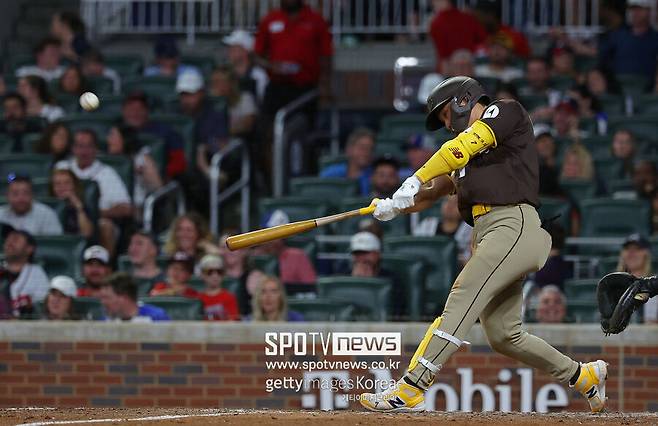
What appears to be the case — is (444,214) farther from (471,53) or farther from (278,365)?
(471,53)

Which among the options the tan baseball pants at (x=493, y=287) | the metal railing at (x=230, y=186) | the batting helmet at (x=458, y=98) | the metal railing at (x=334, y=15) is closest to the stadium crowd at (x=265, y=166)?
the metal railing at (x=230, y=186)

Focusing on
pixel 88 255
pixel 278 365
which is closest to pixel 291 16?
pixel 88 255

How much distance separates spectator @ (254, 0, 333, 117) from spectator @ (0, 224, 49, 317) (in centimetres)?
369

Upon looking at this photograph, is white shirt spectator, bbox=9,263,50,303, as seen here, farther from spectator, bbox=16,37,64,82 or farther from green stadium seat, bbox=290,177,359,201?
spectator, bbox=16,37,64,82

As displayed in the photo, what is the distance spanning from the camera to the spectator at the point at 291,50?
48.3 feet

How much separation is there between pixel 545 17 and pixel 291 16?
3.03 meters

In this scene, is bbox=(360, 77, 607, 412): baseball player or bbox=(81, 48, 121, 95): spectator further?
bbox=(81, 48, 121, 95): spectator

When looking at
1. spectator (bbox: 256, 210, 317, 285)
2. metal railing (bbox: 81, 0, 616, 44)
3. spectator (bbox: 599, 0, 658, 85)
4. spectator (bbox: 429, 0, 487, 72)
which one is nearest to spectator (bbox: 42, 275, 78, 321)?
spectator (bbox: 256, 210, 317, 285)

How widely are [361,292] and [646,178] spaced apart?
Answer: 2.72 meters

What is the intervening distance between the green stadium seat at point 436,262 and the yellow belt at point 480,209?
337 cm

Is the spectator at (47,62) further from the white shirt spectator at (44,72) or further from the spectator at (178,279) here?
the spectator at (178,279)

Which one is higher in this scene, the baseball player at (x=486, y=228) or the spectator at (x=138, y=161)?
the spectator at (x=138, y=161)

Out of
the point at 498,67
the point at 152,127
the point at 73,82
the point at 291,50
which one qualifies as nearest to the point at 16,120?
the point at 73,82

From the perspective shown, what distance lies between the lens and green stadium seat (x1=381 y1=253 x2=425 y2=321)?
36.5 feet
